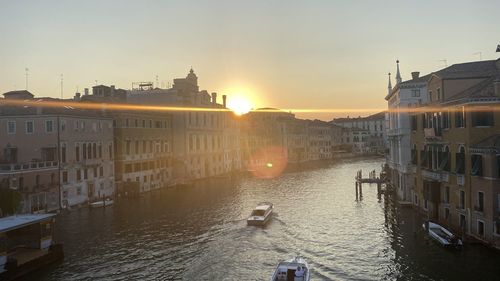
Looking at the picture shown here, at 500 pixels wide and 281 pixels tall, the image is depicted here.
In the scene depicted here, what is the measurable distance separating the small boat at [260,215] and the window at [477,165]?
1599 cm

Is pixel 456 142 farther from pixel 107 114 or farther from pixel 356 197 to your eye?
pixel 107 114

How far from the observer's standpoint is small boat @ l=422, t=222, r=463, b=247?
27.2 meters

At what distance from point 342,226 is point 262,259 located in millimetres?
10739

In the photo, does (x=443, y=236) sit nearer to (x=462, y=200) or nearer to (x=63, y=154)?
(x=462, y=200)

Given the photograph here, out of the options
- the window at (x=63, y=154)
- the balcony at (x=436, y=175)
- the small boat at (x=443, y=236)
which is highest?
the window at (x=63, y=154)

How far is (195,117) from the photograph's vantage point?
79125mm

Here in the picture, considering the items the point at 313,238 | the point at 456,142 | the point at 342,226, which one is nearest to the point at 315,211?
the point at 342,226

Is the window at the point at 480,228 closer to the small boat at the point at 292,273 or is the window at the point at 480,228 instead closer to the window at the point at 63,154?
the small boat at the point at 292,273

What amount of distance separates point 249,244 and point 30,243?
13.6 metres

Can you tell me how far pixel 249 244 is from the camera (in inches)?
1231

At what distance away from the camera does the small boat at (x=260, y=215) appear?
36.7 meters

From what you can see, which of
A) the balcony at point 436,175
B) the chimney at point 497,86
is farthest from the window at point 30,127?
the chimney at point 497,86

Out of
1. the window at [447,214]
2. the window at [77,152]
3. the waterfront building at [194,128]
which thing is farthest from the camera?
the waterfront building at [194,128]

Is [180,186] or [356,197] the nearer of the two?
[356,197]
